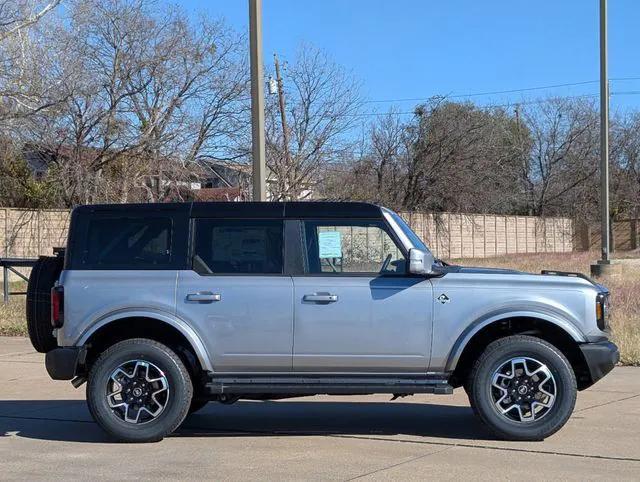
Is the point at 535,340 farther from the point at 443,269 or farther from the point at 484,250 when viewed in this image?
the point at 484,250

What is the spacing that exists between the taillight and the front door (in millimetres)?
1960

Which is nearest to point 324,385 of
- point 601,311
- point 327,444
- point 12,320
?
point 327,444

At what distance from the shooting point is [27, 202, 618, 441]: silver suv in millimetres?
7297

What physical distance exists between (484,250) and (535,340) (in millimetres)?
39699

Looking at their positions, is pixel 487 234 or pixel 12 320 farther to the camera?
pixel 487 234

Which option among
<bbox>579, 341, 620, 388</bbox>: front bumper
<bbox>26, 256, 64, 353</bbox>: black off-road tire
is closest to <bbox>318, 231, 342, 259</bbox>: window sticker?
<bbox>579, 341, 620, 388</bbox>: front bumper

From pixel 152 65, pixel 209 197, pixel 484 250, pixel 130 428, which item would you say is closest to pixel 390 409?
pixel 130 428

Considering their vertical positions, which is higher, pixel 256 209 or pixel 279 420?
pixel 256 209

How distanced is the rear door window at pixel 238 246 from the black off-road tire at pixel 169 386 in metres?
0.81

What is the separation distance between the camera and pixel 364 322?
729 cm

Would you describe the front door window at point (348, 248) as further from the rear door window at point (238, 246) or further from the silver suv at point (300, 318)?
the rear door window at point (238, 246)

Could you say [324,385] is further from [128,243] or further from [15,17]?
[15,17]

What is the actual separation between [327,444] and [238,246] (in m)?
1.84

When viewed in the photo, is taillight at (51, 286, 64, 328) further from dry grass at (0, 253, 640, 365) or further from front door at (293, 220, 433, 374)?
dry grass at (0, 253, 640, 365)
